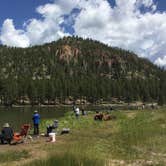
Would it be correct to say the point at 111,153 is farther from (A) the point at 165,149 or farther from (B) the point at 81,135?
(B) the point at 81,135

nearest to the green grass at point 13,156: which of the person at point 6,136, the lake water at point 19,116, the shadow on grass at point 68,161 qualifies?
the shadow on grass at point 68,161

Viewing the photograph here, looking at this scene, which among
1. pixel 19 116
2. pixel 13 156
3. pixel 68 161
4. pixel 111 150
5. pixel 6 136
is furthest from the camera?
pixel 19 116

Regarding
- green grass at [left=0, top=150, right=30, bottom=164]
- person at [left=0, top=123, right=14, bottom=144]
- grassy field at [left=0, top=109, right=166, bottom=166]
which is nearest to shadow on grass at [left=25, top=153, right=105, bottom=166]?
grassy field at [left=0, top=109, right=166, bottom=166]

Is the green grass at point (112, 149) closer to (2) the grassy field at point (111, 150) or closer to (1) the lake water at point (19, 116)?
(2) the grassy field at point (111, 150)

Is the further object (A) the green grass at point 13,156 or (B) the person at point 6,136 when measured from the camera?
(B) the person at point 6,136

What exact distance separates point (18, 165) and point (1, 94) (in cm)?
17138

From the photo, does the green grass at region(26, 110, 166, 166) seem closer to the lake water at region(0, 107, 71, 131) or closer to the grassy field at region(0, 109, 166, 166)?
the grassy field at region(0, 109, 166, 166)

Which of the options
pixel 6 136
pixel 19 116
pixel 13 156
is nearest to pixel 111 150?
pixel 13 156

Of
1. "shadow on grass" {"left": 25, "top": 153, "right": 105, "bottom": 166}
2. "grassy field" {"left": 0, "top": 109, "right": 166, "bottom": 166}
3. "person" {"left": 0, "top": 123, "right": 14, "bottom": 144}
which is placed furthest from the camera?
"person" {"left": 0, "top": 123, "right": 14, "bottom": 144}

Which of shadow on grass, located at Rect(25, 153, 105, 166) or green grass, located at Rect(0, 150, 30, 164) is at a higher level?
shadow on grass, located at Rect(25, 153, 105, 166)

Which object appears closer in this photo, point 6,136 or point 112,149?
point 112,149

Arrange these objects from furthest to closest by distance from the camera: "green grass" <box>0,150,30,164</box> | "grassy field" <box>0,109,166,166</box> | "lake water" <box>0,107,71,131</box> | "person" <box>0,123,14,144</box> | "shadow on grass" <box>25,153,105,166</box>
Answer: "lake water" <box>0,107,71,131</box> < "person" <box>0,123,14,144</box> < "green grass" <box>0,150,30,164</box> < "grassy field" <box>0,109,166,166</box> < "shadow on grass" <box>25,153,105,166</box>

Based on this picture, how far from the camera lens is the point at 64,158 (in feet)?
63.8

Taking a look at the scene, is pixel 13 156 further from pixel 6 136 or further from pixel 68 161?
pixel 6 136
